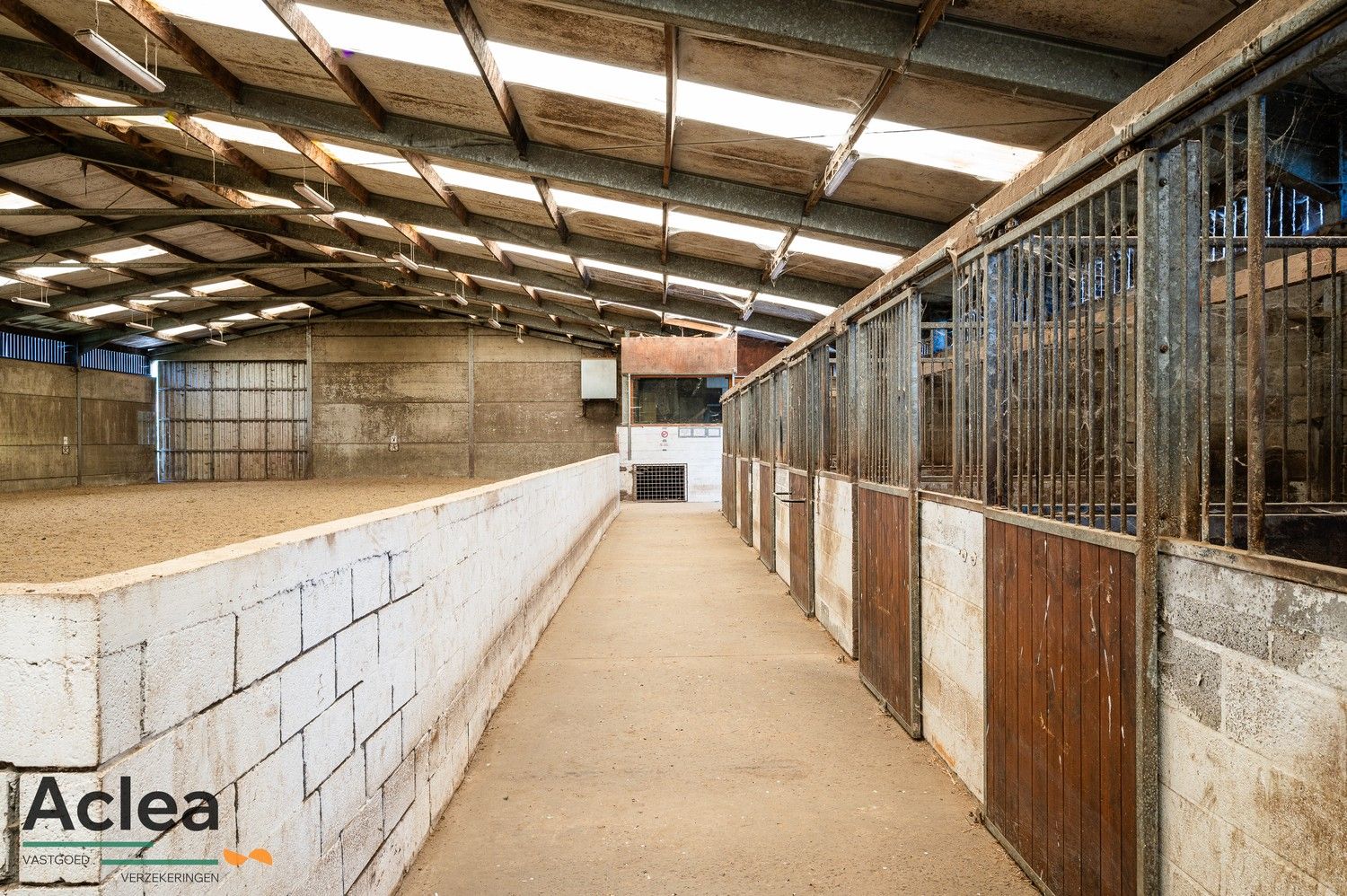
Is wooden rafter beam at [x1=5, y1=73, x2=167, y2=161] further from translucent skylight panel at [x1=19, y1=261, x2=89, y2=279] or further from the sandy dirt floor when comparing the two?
translucent skylight panel at [x1=19, y1=261, x2=89, y2=279]

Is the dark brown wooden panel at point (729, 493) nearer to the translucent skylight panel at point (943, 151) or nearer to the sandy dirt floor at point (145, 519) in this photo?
the sandy dirt floor at point (145, 519)

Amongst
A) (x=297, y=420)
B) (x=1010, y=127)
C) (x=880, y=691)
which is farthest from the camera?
(x=297, y=420)

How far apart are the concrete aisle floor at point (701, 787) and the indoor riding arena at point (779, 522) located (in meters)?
0.02

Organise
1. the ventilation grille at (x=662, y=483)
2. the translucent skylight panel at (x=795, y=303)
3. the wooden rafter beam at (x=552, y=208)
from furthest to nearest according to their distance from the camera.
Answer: the ventilation grille at (x=662, y=483)
the translucent skylight panel at (x=795, y=303)
the wooden rafter beam at (x=552, y=208)

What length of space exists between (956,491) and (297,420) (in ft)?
68.0

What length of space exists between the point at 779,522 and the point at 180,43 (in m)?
6.99

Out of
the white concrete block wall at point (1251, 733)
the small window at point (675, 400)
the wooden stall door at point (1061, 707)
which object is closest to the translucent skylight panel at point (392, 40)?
the wooden stall door at point (1061, 707)

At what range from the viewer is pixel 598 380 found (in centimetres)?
2006

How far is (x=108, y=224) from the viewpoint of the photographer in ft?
39.2


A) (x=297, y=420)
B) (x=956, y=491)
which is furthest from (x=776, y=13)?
(x=297, y=420)

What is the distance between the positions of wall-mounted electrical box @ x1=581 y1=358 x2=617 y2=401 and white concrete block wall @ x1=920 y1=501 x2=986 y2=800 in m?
16.8

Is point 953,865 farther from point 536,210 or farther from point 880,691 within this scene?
point 536,210

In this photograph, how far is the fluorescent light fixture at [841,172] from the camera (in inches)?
254

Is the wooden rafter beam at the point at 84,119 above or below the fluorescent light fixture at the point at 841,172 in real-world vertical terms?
above
